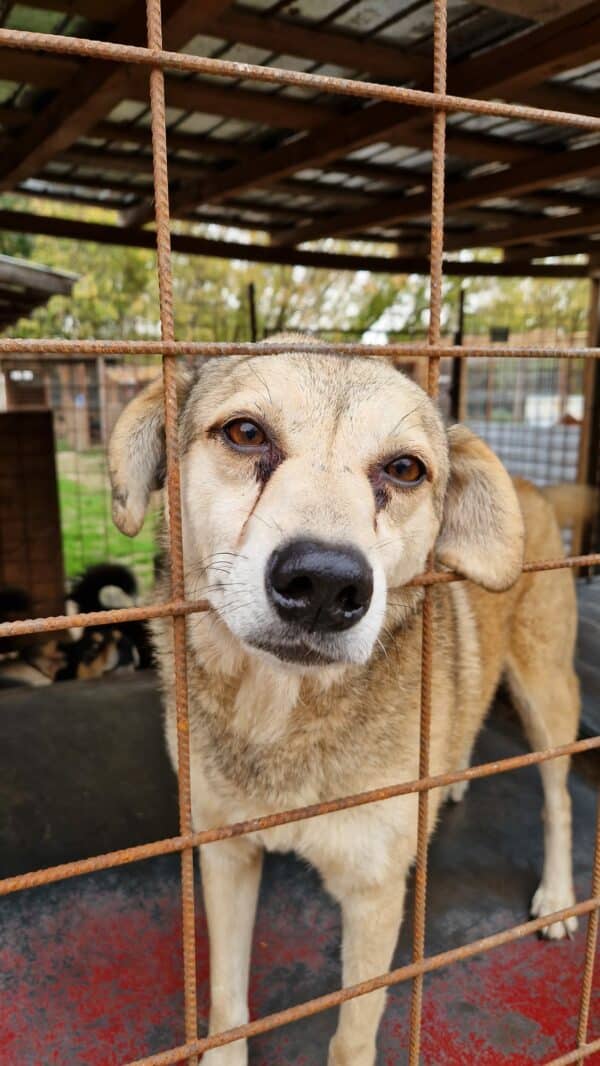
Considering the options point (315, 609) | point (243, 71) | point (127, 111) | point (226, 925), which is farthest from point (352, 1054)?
point (127, 111)

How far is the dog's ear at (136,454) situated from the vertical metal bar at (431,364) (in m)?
0.68

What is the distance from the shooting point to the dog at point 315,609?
4.68 feet

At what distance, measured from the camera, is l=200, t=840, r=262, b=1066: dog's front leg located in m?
2.10

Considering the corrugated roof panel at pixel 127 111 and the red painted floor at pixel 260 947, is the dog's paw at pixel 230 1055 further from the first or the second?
the corrugated roof panel at pixel 127 111

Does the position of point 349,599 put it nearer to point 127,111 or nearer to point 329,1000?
point 329,1000

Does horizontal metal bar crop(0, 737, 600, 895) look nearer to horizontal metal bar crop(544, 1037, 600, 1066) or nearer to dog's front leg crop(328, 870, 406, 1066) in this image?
dog's front leg crop(328, 870, 406, 1066)

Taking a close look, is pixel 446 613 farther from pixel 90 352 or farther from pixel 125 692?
pixel 125 692

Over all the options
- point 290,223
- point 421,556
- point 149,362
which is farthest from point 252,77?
point 149,362

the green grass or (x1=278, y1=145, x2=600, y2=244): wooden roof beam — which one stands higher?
(x1=278, y1=145, x2=600, y2=244): wooden roof beam

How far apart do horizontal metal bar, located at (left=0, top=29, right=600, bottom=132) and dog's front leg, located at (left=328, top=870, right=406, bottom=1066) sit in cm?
181

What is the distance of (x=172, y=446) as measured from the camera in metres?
1.26

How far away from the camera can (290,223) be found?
20.8ft

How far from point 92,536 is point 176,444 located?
30.5ft

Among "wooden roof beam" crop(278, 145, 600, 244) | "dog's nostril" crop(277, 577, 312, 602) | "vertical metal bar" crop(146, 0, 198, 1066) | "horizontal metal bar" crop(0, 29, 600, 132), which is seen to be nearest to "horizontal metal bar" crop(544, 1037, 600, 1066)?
"vertical metal bar" crop(146, 0, 198, 1066)
